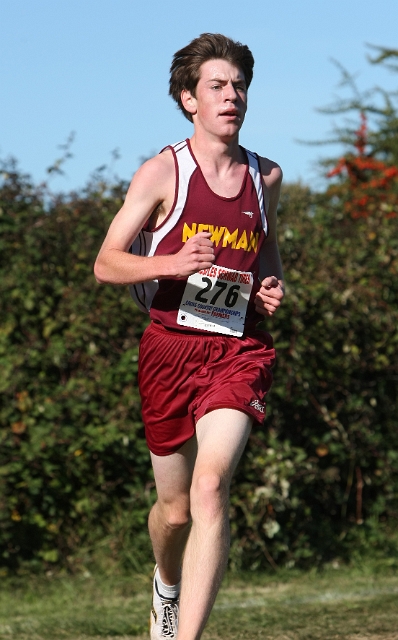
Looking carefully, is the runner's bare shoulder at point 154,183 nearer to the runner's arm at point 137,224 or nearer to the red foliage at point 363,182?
the runner's arm at point 137,224

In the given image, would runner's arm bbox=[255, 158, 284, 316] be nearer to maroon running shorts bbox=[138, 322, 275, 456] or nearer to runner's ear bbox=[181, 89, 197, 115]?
maroon running shorts bbox=[138, 322, 275, 456]

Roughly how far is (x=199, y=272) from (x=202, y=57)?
930 mm

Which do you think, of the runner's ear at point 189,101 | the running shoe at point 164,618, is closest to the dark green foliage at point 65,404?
the running shoe at point 164,618

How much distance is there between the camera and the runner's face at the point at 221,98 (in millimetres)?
3961

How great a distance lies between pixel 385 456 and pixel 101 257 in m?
3.66

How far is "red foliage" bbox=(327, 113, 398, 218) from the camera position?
9.17 metres

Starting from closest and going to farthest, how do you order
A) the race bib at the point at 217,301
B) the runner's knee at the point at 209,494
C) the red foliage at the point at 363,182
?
1. the runner's knee at the point at 209,494
2. the race bib at the point at 217,301
3. the red foliage at the point at 363,182

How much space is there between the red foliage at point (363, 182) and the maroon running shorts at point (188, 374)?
437 cm

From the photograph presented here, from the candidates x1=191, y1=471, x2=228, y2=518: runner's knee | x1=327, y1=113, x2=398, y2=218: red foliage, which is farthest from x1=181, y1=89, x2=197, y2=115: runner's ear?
x1=327, y1=113, x2=398, y2=218: red foliage

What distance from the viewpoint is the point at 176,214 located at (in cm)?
390

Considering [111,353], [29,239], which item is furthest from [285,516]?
[29,239]

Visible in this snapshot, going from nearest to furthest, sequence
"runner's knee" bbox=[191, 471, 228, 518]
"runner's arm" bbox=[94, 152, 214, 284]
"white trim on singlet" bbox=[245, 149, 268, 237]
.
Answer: "runner's knee" bbox=[191, 471, 228, 518] → "runner's arm" bbox=[94, 152, 214, 284] → "white trim on singlet" bbox=[245, 149, 268, 237]

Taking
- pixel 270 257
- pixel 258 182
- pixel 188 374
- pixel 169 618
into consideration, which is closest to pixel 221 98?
pixel 258 182

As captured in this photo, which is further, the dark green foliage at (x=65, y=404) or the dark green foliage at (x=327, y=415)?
the dark green foliage at (x=327, y=415)
